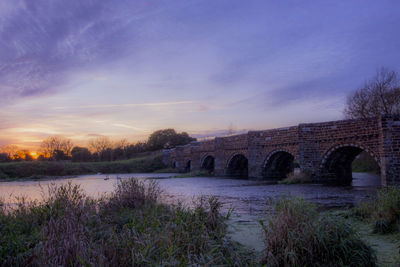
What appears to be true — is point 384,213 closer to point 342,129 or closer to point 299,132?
point 342,129

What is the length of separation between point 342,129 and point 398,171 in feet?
12.1

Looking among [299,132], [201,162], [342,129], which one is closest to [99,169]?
[201,162]

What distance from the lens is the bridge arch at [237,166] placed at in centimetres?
2792

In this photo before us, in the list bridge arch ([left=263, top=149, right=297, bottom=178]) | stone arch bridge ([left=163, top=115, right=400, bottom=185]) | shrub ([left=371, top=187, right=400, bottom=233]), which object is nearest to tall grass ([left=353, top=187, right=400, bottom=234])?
shrub ([left=371, top=187, right=400, bottom=233])

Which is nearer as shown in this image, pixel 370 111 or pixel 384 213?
pixel 384 213

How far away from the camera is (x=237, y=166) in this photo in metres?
29.1

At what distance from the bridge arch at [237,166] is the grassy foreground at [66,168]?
59.1 ft

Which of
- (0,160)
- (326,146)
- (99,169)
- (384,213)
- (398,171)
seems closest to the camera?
(384,213)

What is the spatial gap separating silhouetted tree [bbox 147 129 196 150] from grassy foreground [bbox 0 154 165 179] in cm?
1416

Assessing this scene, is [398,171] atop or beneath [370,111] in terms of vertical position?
beneath

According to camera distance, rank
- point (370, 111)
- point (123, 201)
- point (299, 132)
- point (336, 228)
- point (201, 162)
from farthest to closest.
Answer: point (201, 162)
point (370, 111)
point (299, 132)
point (123, 201)
point (336, 228)

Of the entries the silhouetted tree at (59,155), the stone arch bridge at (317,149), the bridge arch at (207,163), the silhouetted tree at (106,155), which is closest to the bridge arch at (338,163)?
the stone arch bridge at (317,149)

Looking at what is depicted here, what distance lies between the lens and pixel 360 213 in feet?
24.2

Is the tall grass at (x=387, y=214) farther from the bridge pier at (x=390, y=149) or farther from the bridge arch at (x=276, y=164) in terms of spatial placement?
the bridge arch at (x=276, y=164)
